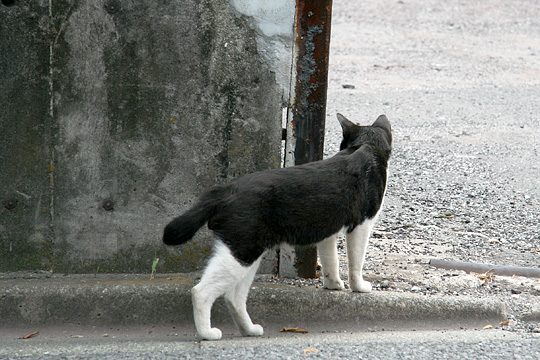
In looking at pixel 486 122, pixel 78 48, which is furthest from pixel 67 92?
pixel 486 122

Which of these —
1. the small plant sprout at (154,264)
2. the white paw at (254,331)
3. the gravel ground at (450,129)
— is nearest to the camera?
the white paw at (254,331)

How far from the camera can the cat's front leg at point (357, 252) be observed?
5.73 meters

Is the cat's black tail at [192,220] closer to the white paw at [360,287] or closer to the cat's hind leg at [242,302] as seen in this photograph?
the cat's hind leg at [242,302]

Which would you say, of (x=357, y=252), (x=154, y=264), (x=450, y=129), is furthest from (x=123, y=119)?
(x=450, y=129)

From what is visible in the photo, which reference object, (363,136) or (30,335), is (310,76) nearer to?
(363,136)

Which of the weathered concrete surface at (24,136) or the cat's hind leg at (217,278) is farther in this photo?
the weathered concrete surface at (24,136)

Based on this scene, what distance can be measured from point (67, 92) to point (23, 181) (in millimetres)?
584

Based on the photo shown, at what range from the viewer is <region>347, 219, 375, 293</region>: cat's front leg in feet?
18.8

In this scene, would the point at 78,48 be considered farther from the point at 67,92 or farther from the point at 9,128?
the point at 9,128

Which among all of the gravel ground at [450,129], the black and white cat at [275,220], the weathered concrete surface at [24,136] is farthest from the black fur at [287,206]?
the weathered concrete surface at [24,136]

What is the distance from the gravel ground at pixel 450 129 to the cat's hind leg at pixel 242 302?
69cm

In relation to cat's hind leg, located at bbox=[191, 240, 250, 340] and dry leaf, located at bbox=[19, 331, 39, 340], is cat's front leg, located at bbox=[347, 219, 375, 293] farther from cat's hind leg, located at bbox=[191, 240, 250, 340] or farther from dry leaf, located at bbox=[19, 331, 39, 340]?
dry leaf, located at bbox=[19, 331, 39, 340]

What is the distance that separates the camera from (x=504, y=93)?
13828 millimetres

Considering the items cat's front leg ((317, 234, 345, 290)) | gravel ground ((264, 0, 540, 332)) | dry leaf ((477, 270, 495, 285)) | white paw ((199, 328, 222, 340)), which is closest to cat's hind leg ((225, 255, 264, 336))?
white paw ((199, 328, 222, 340))
